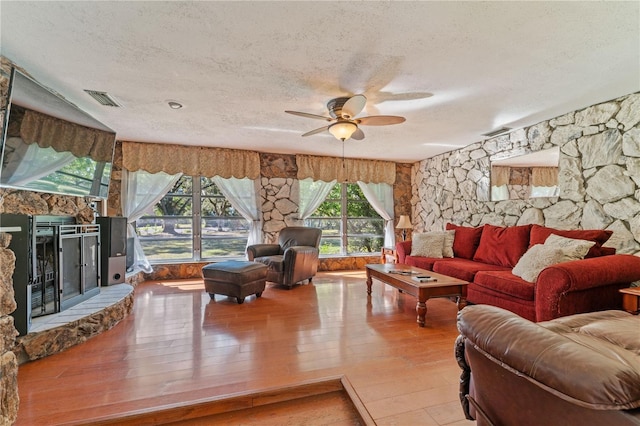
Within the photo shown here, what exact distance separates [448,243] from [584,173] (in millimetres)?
1796

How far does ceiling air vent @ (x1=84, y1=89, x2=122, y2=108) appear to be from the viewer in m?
2.70

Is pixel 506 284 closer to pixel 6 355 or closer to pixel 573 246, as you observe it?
pixel 573 246

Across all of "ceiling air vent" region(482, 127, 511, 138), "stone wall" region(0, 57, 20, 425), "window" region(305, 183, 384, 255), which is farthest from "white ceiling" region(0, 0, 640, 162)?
"window" region(305, 183, 384, 255)

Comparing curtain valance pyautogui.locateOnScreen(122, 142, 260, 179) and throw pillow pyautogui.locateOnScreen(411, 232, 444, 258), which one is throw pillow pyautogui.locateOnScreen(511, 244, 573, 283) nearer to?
throw pillow pyautogui.locateOnScreen(411, 232, 444, 258)

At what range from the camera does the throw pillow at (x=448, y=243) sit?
4.25 m

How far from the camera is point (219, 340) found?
2424mm

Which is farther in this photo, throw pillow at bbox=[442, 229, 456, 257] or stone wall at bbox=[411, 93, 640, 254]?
throw pillow at bbox=[442, 229, 456, 257]

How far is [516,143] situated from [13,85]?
537 centimetres

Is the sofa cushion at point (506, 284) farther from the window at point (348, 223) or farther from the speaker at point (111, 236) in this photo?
the speaker at point (111, 236)

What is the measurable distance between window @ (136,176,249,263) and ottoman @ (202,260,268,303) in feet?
5.32

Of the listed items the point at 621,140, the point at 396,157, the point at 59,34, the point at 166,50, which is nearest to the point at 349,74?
the point at 166,50

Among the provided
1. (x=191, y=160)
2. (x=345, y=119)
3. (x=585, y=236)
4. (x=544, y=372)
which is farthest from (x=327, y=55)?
(x=191, y=160)

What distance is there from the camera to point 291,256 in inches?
160

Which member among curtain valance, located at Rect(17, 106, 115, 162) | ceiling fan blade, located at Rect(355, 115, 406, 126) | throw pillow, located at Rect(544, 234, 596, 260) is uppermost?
ceiling fan blade, located at Rect(355, 115, 406, 126)
